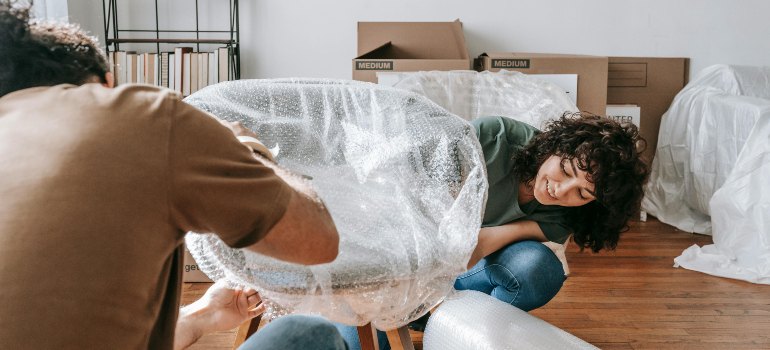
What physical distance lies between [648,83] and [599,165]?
1664 millimetres

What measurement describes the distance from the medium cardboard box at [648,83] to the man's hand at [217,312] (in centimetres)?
200

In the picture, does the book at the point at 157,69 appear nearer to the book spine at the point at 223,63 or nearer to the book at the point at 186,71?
the book at the point at 186,71

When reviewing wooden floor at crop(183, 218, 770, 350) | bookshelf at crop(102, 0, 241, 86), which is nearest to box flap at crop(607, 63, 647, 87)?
wooden floor at crop(183, 218, 770, 350)

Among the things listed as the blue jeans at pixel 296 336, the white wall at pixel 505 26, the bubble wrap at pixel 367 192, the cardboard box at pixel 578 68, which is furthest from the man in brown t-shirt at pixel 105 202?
the white wall at pixel 505 26

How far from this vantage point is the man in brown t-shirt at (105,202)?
1.26ft

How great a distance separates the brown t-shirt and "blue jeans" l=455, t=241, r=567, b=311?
0.75 m

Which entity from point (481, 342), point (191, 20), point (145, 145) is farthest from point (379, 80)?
point (145, 145)

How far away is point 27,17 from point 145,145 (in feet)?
0.66

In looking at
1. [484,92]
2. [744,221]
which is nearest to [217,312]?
[484,92]

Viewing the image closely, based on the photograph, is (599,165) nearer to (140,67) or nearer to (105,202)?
(105,202)

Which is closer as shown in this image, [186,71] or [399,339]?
[399,339]

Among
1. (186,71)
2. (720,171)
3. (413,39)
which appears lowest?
(720,171)

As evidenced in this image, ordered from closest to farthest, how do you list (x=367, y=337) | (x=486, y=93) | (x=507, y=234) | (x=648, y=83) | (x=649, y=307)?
1. (x=367, y=337)
2. (x=507, y=234)
3. (x=649, y=307)
4. (x=486, y=93)
5. (x=648, y=83)

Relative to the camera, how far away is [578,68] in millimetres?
1967
